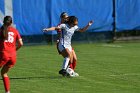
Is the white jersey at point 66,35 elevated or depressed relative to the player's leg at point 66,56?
elevated

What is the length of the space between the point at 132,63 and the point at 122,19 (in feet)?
27.6

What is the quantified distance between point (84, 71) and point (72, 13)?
9.27m

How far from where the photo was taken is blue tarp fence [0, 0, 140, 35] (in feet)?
77.3

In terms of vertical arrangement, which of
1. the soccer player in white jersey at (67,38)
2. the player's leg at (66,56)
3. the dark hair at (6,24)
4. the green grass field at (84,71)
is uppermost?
the dark hair at (6,24)

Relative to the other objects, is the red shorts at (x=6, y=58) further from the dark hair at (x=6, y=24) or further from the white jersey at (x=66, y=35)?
the white jersey at (x=66, y=35)

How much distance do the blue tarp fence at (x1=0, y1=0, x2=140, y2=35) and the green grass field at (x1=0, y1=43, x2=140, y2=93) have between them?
57.1 inches

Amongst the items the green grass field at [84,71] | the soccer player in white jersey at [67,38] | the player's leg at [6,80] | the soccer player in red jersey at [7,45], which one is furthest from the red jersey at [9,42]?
the soccer player in white jersey at [67,38]

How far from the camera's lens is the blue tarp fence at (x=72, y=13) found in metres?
23.5

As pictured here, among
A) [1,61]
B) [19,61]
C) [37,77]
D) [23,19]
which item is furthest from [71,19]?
[23,19]

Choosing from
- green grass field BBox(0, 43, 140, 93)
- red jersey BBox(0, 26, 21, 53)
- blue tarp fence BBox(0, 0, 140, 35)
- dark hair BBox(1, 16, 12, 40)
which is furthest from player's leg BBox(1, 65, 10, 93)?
blue tarp fence BBox(0, 0, 140, 35)

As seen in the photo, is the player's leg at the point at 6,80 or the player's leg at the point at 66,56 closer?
the player's leg at the point at 6,80

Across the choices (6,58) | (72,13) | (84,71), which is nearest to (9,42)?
(6,58)

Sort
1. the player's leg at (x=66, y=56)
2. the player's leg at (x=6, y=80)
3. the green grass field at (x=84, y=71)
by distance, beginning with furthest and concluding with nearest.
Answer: the player's leg at (x=66, y=56) → the green grass field at (x=84, y=71) → the player's leg at (x=6, y=80)

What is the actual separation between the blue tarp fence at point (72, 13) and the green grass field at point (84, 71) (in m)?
1.45
